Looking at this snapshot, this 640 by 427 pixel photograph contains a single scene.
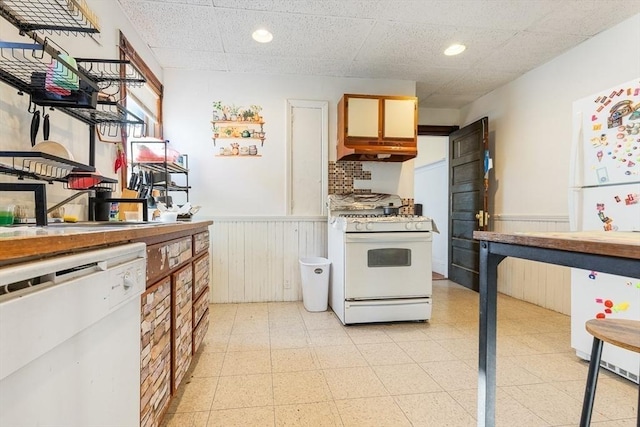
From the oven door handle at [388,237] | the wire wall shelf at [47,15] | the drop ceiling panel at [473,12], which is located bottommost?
the oven door handle at [388,237]

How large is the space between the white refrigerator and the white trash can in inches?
75.8

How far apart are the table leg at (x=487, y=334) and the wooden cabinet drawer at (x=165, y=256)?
3.77 ft

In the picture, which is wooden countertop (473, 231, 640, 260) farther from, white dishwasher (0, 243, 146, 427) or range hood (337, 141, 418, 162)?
range hood (337, 141, 418, 162)

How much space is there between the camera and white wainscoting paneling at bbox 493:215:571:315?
9.81 ft

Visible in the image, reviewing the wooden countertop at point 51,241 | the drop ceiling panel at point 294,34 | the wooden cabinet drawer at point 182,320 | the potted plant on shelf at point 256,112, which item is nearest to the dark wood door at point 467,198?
the drop ceiling panel at point 294,34

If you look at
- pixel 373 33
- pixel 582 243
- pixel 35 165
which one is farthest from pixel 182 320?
pixel 373 33

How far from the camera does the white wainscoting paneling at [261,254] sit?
3387mm

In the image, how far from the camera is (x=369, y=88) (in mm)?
3570

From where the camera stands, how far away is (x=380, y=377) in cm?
186

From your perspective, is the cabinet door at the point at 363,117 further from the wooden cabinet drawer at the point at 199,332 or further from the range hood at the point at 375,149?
the wooden cabinet drawer at the point at 199,332

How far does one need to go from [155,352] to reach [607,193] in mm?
2431

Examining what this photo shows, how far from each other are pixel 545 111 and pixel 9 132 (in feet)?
13.4

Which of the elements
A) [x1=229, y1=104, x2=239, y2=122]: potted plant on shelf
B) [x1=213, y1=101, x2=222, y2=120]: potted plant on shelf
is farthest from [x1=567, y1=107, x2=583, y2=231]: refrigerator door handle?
[x1=213, y1=101, x2=222, y2=120]: potted plant on shelf

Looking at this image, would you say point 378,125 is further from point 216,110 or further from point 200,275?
point 200,275
